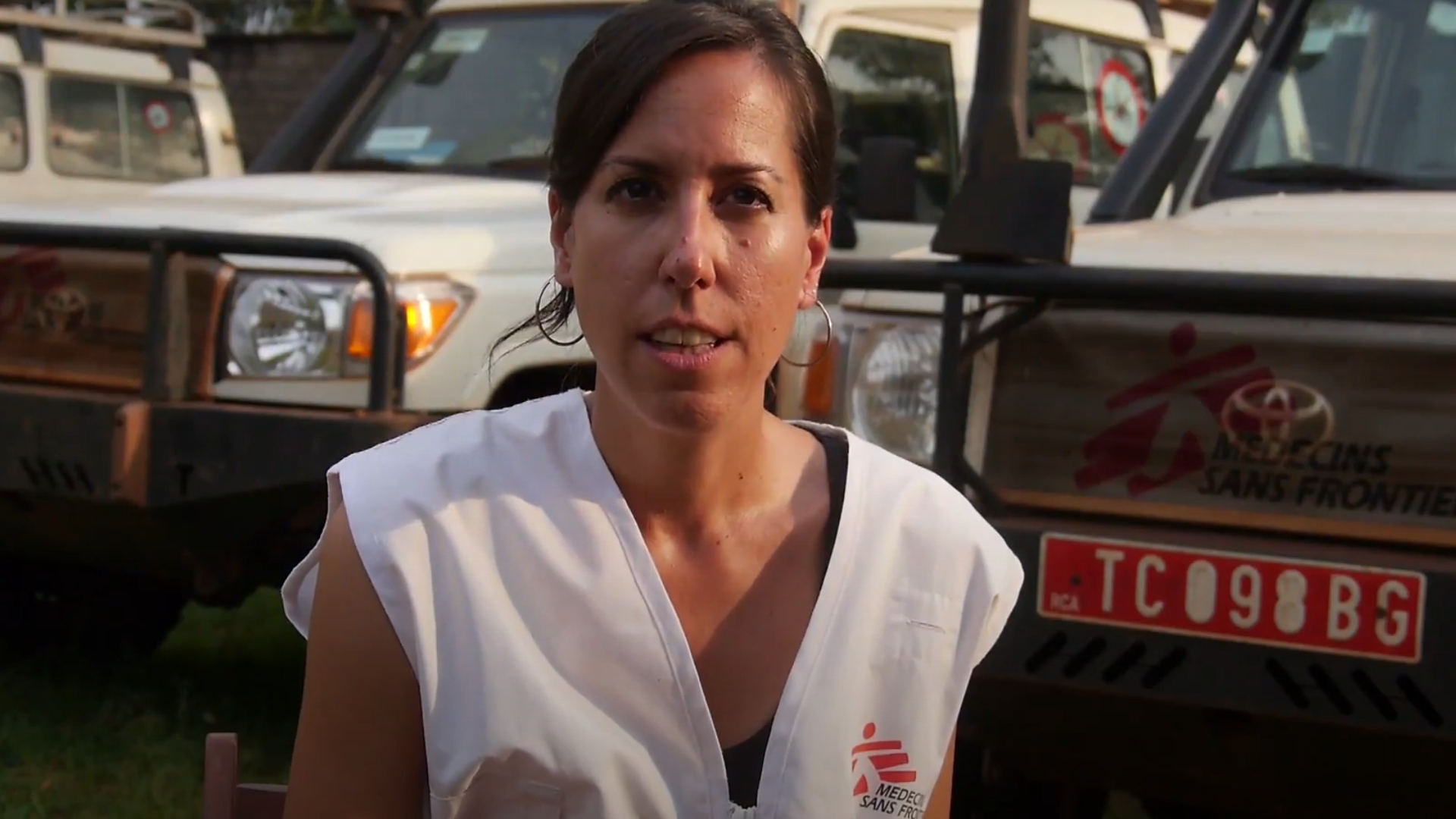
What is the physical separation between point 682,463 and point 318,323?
2.29 metres

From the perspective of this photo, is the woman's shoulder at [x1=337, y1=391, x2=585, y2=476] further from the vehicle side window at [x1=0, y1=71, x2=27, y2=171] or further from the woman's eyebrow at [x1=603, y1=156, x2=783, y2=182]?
the vehicle side window at [x1=0, y1=71, x2=27, y2=171]

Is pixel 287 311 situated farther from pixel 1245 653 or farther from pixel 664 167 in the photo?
pixel 664 167

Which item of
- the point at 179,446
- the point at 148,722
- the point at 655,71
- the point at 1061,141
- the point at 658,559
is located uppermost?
the point at 655,71

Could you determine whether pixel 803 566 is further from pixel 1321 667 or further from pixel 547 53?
pixel 547 53

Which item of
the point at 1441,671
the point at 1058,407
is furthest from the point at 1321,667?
the point at 1058,407

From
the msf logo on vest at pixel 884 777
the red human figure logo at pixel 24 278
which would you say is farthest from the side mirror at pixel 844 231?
the msf logo on vest at pixel 884 777

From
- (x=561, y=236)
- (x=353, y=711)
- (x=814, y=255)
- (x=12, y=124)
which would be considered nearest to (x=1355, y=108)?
(x=814, y=255)

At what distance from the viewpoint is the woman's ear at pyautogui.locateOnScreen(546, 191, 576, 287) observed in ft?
6.40

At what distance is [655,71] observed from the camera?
182 centimetres

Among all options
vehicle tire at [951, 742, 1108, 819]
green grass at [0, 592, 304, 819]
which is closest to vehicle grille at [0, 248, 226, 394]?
green grass at [0, 592, 304, 819]

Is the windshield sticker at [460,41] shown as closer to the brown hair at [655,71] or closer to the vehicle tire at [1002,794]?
the vehicle tire at [1002,794]

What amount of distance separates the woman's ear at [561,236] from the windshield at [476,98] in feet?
10.2

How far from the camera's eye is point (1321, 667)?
282 centimetres

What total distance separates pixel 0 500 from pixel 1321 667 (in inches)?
122
